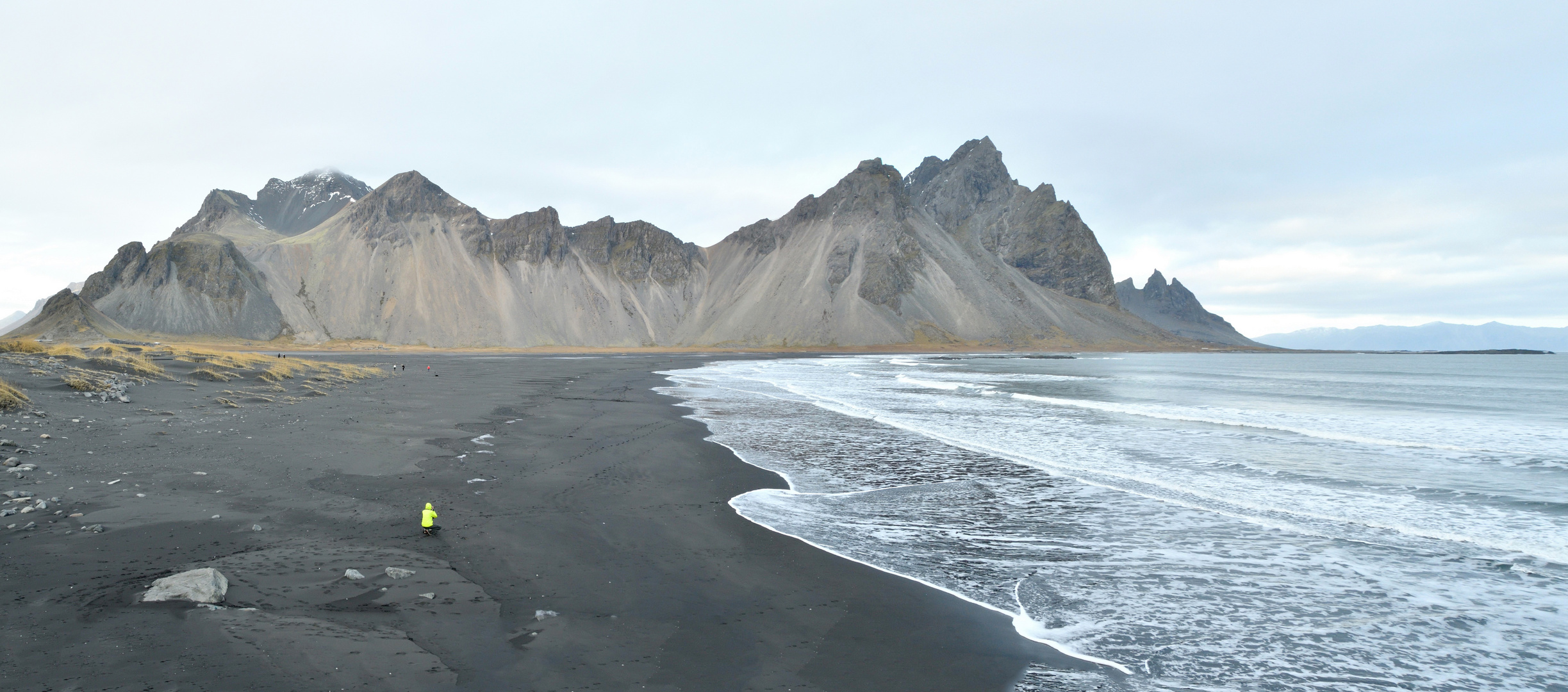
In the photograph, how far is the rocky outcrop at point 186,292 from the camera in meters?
111

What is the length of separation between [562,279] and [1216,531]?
15800cm

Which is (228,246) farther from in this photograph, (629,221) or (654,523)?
(654,523)

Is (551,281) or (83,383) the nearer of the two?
(83,383)

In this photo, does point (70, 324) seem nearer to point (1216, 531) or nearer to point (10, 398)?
point (10, 398)

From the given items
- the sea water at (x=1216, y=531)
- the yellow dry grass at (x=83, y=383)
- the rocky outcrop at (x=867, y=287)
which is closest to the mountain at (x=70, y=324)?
the rocky outcrop at (x=867, y=287)

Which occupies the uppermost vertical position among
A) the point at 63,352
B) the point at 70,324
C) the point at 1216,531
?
the point at 70,324

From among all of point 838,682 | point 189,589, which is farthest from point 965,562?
point 189,589

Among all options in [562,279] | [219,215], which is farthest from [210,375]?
[219,215]

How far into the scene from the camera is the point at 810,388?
36562mm

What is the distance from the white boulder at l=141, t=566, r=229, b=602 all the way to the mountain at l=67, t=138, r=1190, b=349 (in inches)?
5328

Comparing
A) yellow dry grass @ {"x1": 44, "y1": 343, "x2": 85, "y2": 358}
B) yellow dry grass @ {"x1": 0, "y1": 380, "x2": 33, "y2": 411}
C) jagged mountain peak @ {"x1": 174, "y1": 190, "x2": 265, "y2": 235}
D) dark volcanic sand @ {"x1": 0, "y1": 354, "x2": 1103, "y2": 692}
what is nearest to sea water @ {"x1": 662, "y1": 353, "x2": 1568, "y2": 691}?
dark volcanic sand @ {"x1": 0, "y1": 354, "x2": 1103, "y2": 692}

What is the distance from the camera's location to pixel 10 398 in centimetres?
1370

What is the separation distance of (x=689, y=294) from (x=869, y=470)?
162978mm

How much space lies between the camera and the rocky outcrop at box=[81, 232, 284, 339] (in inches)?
4375
